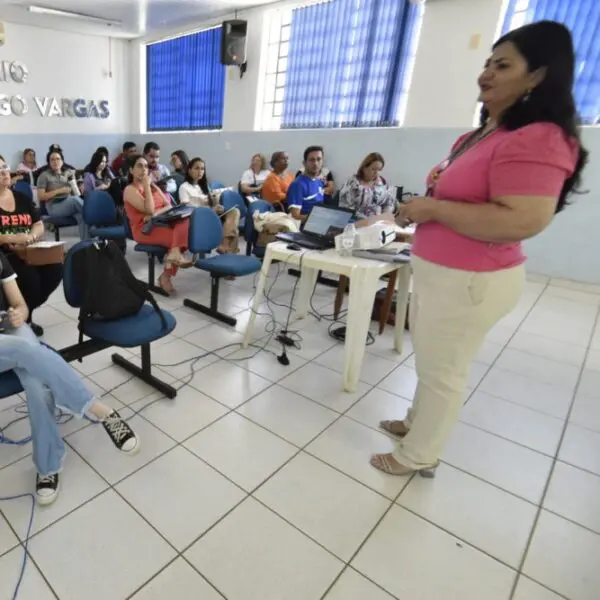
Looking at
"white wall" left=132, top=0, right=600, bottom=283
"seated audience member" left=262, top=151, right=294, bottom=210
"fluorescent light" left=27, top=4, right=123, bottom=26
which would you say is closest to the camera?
"white wall" left=132, top=0, right=600, bottom=283

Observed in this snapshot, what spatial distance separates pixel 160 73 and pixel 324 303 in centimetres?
651

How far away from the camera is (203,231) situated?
2977mm

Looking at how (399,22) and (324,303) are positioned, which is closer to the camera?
(324,303)

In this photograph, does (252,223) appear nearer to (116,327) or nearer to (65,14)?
(116,327)

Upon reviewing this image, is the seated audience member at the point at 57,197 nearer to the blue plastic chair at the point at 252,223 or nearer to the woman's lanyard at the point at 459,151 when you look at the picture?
the blue plastic chair at the point at 252,223

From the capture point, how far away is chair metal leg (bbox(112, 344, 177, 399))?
79.5 inches

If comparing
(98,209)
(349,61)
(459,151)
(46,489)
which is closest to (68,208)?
(98,209)

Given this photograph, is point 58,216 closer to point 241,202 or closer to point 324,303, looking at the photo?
point 241,202

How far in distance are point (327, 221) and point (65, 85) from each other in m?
7.04

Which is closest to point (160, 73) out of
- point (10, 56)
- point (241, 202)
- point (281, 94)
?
point (10, 56)

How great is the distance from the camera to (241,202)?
4.12 meters

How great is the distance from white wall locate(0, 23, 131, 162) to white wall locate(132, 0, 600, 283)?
131 inches

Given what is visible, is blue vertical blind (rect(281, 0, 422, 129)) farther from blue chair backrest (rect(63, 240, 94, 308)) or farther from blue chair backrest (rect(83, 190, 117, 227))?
blue chair backrest (rect(63, 240, 94, 308))

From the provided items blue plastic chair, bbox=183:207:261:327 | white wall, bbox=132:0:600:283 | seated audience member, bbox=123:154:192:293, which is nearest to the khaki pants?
blue plastic chair, bbox=183:207:261:327
